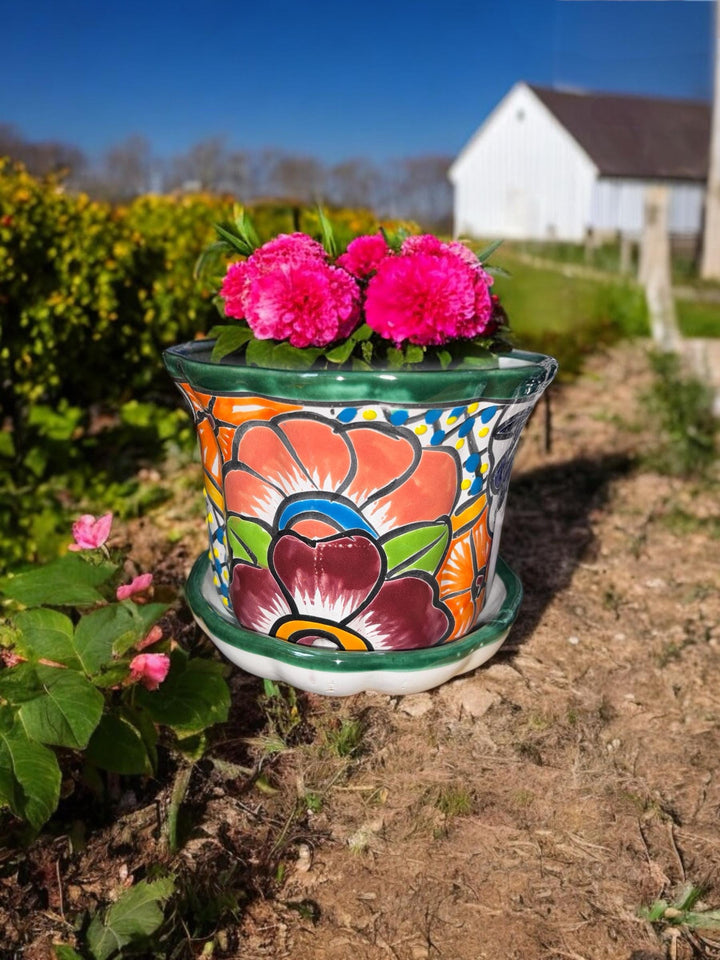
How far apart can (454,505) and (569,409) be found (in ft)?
11.8

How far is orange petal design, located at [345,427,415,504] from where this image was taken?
4.82 feet

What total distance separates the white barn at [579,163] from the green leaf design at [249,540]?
63.7 ft

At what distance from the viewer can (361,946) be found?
143 cm

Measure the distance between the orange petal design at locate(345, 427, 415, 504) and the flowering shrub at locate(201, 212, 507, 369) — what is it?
0.18 m

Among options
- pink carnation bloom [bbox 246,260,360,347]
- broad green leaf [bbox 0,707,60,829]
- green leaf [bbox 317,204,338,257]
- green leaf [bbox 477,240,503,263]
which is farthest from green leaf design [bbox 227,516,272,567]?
green leaf [bbox 477,240,503,263]

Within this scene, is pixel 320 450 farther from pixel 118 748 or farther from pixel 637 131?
pixel 637 131

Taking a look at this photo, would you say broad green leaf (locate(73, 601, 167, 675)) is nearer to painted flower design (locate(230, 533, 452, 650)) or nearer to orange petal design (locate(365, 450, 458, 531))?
painted flower design (locate(230, 533, 452, 650))

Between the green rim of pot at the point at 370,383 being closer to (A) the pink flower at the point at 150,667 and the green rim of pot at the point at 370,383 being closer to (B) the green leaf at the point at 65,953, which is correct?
(A) the pink flower at the point at 150,667

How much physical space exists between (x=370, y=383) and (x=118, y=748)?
82 cm

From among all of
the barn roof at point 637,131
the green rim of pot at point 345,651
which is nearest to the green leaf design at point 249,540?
the green rim of pot at point 345,651

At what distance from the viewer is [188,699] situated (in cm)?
162

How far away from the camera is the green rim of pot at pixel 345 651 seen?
1603mm

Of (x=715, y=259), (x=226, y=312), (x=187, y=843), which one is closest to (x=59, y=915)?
(x=187, y=843)

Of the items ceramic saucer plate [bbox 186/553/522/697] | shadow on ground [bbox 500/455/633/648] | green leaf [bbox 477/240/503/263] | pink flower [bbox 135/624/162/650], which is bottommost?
shadow on ground [bbox 500/455/633/648]
